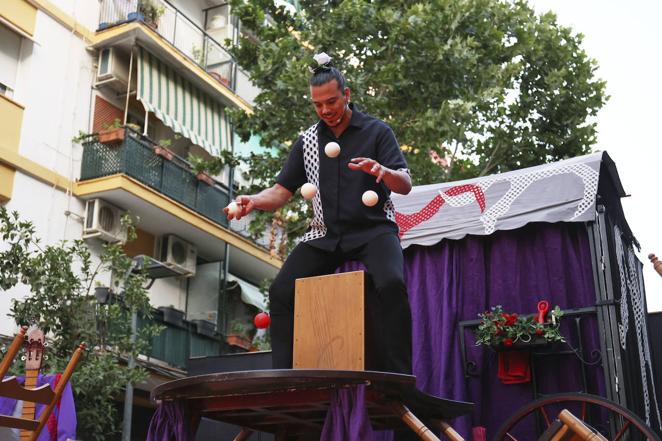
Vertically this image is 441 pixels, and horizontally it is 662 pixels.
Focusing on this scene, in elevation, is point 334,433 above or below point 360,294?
below

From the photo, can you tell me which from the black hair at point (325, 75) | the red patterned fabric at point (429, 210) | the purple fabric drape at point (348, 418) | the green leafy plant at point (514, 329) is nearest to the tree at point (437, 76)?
the red patterned fabric at point (429, 210)

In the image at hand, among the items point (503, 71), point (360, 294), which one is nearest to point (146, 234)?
point (503, 71)

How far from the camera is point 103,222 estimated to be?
1581cm

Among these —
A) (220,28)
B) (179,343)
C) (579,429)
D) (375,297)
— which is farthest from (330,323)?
(220,28)

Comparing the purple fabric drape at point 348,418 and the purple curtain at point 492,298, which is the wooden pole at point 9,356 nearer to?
the purple fabric drape at point 348,418

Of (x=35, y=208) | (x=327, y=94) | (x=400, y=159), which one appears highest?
(x=35, y=208)

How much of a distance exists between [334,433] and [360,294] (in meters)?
0.62

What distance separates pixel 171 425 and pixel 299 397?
0.61 m

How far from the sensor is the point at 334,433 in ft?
10.8

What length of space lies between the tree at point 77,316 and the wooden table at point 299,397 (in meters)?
6.99

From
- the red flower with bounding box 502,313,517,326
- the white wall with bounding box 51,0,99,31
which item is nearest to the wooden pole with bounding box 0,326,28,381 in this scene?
the red flower with bounding box 502,313,517,326

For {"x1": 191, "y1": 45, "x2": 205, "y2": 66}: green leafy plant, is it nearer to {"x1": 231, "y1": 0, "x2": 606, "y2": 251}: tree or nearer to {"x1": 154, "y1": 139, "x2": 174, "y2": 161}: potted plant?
{"x1": 154, "y1": 139, "x2": 174, "y2": 161}: potted plant

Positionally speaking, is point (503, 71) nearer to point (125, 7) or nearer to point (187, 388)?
point (125, 7)

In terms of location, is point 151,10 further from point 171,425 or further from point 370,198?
point 171,425
